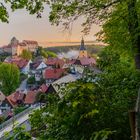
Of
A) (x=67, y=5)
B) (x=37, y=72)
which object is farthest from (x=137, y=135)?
(x=37, y=72)

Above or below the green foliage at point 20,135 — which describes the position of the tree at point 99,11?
above

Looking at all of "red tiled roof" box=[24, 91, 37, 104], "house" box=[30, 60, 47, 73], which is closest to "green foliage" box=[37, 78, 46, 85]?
"house" box=[30, 60, 47, 73]

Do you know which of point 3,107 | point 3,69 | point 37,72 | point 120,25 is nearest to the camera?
point 120,25

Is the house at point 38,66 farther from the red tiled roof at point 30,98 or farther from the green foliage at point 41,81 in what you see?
the red tiled roof at point 30,98

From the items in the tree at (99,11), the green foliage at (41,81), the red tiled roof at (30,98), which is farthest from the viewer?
the green foliage at (41,81)

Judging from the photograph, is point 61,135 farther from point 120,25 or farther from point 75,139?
point 120,25

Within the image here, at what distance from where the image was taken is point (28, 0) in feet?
27.0

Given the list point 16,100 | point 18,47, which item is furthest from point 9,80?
point 18,47

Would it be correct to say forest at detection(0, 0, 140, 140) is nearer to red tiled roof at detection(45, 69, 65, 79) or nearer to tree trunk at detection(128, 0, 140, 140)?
tree trunk at detection(128, 0, 140, 140)

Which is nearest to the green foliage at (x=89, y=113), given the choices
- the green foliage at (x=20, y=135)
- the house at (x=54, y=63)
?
the green foliage at (x=20, y=135)

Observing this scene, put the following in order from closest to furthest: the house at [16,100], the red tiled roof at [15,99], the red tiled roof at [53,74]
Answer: the house at [16,100], the red tiled roof at [15,99], the red tiled roof at [53,74]

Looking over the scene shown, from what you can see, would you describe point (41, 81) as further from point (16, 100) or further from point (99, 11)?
point (99, 11)

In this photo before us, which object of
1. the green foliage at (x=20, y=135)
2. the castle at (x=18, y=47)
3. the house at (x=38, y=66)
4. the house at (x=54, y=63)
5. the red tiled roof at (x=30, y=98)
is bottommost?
the castle at (x=18, y=47)

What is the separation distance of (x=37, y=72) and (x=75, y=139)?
9230cm
